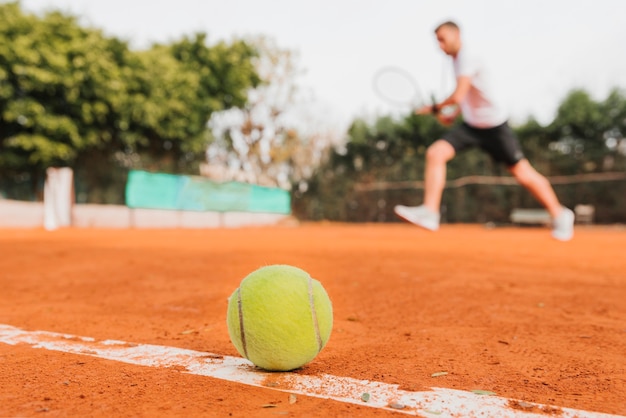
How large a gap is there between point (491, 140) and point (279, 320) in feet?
14.1

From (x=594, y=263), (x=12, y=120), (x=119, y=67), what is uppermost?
(x=119, y=67)

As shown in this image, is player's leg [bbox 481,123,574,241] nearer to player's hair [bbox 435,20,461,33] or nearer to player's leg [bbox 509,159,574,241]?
player's leg [bbox 509,159,574,241]

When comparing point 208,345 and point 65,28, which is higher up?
point 65,28

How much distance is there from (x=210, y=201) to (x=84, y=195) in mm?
4252

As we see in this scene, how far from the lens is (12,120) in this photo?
18.0m

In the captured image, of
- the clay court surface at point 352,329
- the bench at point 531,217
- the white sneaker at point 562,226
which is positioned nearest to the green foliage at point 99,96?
the bench at point 531,217

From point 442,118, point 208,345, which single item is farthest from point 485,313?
point 442,118

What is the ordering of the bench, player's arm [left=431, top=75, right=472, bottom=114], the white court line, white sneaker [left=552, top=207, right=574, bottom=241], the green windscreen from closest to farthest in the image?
the white court line < player's arm [left=431, top=75, right=472, bottom=114] < white sneaker [left=552, top=207, right=574, bottom=241] < the green windscreen < the bench

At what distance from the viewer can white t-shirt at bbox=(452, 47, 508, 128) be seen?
18.0 ft

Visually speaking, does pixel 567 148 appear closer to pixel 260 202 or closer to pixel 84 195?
pixel 260 202

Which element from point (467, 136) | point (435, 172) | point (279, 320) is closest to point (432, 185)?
point (435, 172)

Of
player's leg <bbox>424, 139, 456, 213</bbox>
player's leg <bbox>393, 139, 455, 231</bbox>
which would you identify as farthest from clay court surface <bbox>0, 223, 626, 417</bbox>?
player's leg <bbox>424, 139, 456, 213</bbox>

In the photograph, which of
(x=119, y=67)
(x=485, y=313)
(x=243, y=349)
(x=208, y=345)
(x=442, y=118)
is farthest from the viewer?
(x=119, y=67)

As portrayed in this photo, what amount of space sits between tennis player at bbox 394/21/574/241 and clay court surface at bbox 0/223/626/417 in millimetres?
622
